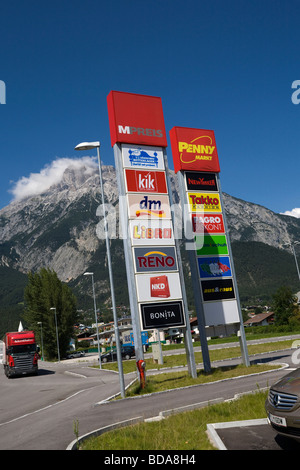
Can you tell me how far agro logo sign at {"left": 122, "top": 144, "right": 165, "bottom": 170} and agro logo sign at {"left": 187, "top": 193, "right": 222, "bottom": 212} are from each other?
308cm

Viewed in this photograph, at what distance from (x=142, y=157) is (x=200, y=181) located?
4.79 m

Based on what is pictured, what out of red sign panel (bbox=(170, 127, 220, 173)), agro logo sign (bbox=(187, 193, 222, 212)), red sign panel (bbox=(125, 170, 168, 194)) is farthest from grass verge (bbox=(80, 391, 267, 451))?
red sign panel (bbox=(170, 127, 220, 173))

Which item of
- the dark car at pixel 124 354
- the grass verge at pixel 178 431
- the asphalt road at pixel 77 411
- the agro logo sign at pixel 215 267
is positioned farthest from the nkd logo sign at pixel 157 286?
the dark car at pixel 124 354

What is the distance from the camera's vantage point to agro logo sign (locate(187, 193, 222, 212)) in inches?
963

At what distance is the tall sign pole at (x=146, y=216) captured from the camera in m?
20.1

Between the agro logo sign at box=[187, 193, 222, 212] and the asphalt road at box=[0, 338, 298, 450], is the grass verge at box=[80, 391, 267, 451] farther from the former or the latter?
the agro logo sign at box=[187, 193, 222, 212]

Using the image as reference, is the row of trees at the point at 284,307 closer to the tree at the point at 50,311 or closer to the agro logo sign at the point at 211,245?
the tree at the point at 50,311

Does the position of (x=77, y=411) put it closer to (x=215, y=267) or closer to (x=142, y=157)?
(x=215, y=267)

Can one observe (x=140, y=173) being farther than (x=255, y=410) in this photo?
Yes

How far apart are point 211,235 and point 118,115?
9.07 metres

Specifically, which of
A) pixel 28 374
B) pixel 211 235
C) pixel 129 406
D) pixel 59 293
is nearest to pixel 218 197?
pixel 211 235

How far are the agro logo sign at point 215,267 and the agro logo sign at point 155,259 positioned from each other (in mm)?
2658
